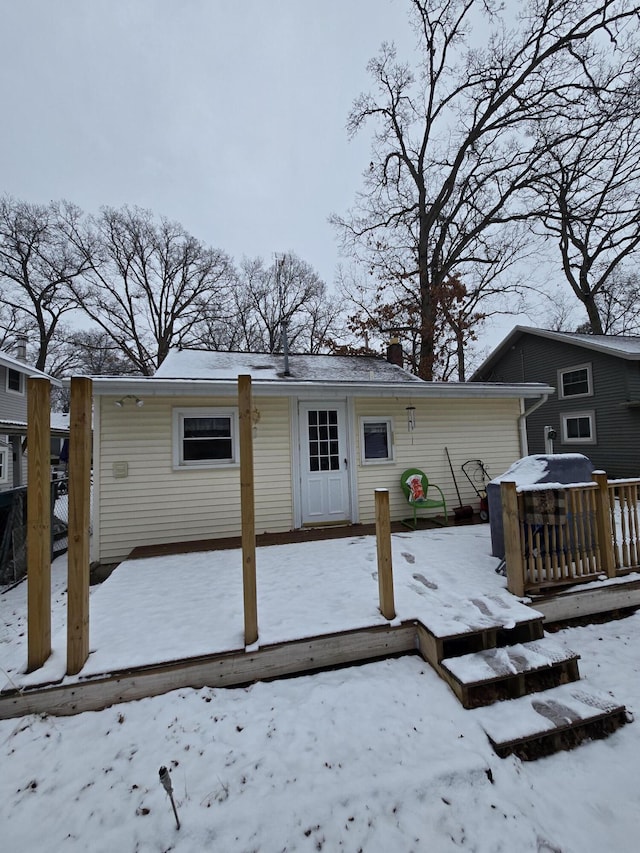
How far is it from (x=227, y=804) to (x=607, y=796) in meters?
1.93

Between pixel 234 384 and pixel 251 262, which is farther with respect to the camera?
pixel 251 262

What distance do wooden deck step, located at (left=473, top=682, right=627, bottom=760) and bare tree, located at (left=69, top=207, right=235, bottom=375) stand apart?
19758 millimetres

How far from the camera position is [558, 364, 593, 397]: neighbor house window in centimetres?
1146

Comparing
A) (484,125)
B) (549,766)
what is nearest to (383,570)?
(549,766)

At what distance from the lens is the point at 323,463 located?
5863 millimetres

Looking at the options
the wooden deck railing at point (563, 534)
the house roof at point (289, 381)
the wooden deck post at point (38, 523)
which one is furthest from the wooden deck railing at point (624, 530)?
the wooden deck post at point (38, 523)

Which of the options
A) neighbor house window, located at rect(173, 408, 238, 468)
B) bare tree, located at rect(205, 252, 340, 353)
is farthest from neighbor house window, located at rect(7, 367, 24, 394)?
neighbor house window, located at rect(173, 408, 238, 468)

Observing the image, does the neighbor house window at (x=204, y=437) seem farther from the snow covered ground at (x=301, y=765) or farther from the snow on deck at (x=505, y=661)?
the snow on deck at (x=505, y=661)

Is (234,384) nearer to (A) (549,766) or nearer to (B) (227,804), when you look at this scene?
(B) (227,804)

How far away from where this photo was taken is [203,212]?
19.8 m

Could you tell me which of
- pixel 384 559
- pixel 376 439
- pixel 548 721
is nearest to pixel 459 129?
pixel 376 439

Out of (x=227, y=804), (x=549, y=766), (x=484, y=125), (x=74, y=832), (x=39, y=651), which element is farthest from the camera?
(x=484, y=125)

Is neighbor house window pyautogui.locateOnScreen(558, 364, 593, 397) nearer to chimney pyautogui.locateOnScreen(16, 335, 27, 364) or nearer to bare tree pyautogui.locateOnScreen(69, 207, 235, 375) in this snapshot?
bare tree pyautogui.locateOnScreen(69, 207, 235, 375)

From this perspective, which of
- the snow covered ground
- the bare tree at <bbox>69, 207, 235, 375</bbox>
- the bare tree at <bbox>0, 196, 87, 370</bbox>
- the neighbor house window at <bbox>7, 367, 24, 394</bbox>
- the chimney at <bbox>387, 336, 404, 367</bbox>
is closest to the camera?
the snow covered ground
